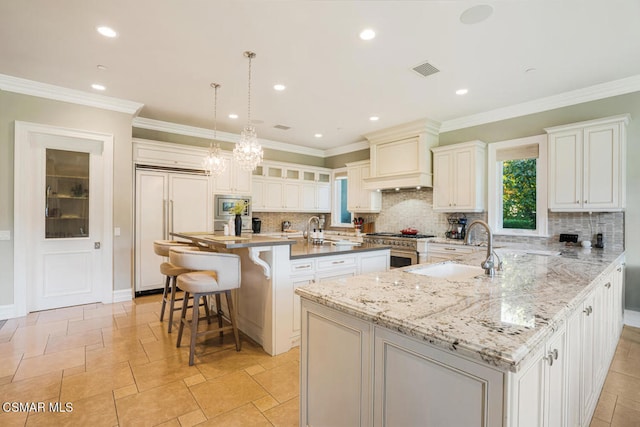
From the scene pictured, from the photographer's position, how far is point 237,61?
10.2 feet

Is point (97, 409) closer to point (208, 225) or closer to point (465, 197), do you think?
point (208, 225)

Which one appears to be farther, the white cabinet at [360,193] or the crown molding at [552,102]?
the white cabinet at [360,193]

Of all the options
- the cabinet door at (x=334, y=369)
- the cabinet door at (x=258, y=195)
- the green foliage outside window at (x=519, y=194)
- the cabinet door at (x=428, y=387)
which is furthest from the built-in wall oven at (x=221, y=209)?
the cabinet door at (x=428, y=387)

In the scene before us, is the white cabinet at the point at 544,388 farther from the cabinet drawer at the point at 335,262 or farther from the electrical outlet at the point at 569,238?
the electrical outlet at the point at 569,238

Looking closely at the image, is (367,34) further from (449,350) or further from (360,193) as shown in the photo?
(360,193)

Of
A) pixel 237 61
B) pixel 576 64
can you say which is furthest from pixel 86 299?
pixel 576 64

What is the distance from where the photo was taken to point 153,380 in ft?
7.71

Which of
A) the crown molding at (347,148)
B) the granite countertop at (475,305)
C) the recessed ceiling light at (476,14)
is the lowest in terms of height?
the granite countertop at (475,305)

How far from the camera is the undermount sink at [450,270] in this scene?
2.14 metres

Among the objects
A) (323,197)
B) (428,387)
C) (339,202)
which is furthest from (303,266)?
(339,202)

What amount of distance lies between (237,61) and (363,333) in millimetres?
2997

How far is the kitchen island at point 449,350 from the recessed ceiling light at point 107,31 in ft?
9.48

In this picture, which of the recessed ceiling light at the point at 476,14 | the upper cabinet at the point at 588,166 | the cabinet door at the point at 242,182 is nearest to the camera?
the recessed ceiling light at the point at 476,14

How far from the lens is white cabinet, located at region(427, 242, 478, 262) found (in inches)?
170
